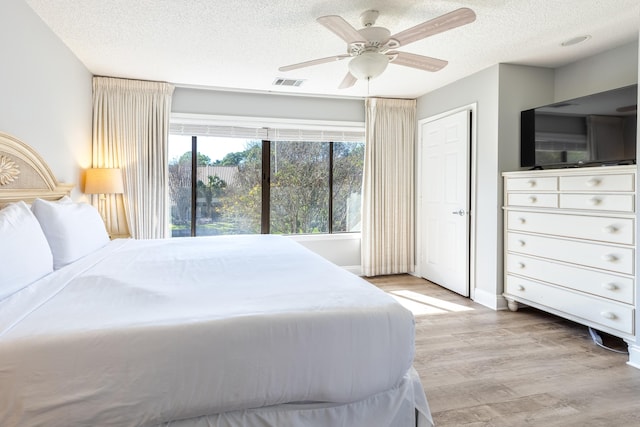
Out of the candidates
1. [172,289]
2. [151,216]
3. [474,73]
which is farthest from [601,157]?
[151,216]

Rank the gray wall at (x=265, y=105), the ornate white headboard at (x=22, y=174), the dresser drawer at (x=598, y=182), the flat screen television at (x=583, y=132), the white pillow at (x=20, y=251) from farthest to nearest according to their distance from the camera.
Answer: the gray wall at (x=265, y=105) < the flat screen television at (x=583, y=132) < the dresser drawer at (x=598, y=182) < the ornate white headboard at (x=22, y=174) < the white pillow at (x=20, y=251)

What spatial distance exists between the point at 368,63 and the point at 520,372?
7.47 ft

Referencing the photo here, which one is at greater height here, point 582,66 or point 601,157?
point 582,66

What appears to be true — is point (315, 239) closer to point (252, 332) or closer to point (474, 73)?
point (474, 73)

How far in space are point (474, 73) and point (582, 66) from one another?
0.96 m

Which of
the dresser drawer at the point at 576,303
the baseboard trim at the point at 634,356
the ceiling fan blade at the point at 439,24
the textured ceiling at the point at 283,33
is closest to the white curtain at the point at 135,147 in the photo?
the textured ceiling at the point at 283,33

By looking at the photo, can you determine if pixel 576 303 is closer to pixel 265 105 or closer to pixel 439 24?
pixel 439 24

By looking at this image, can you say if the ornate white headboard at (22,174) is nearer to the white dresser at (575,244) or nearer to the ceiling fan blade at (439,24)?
the ceiling fan blade at (439,24)

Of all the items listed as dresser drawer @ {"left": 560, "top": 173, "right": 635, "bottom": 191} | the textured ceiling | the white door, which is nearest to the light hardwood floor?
the white door

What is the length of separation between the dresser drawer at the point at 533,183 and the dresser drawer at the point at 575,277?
0.64 meters

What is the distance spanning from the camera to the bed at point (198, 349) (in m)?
1.11

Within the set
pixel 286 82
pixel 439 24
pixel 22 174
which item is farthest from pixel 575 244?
pixel 22 174

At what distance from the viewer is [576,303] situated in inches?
117

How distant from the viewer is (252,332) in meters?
1.26
